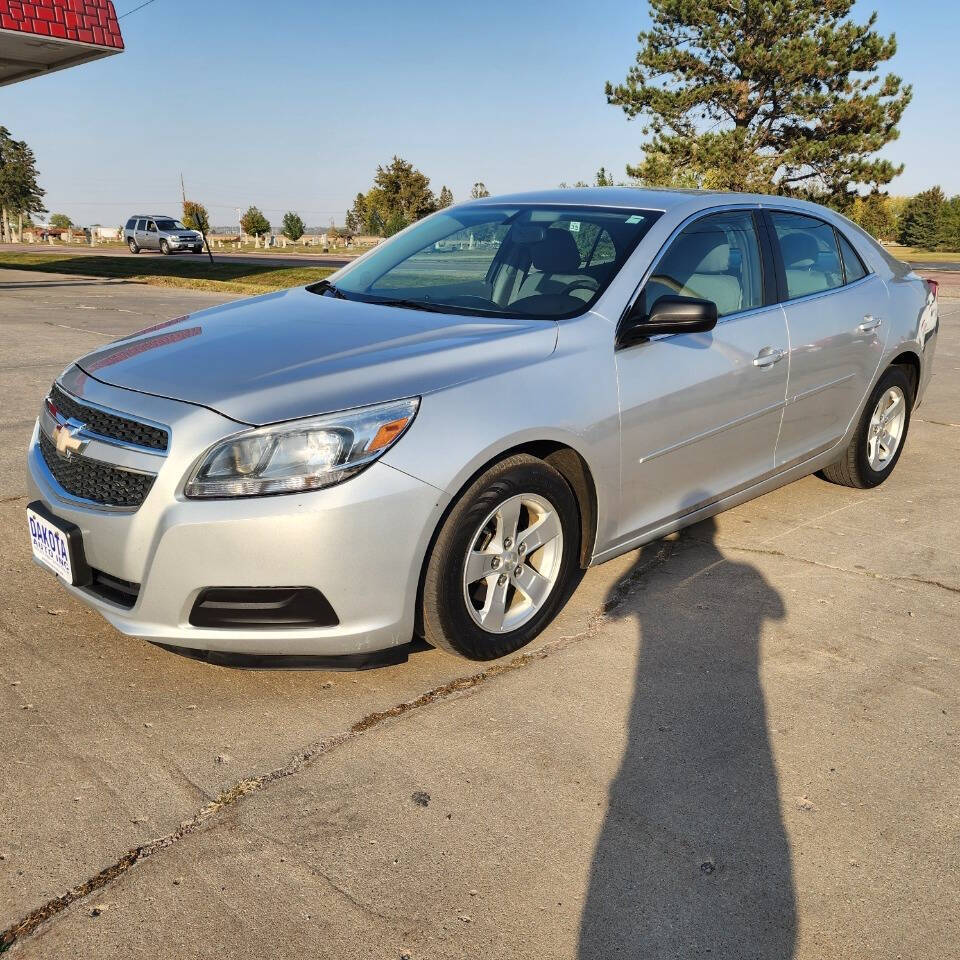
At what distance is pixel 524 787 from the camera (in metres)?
2.70

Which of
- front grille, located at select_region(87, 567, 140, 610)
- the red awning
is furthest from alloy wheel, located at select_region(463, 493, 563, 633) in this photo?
the red awning

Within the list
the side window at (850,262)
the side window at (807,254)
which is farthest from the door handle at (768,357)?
the side window at (850,262)

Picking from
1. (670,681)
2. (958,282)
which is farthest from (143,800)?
(958,282)

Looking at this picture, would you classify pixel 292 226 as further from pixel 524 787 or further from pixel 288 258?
pixel 524 787

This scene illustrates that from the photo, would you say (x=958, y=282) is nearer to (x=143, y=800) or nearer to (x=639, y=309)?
(x=639, y=309)

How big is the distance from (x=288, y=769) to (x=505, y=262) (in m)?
2.40

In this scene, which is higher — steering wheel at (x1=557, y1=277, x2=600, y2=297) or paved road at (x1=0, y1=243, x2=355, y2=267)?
steering wheel at (x1=557, y1=277, x2=600, y2=297)

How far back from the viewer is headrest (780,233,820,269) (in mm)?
4680

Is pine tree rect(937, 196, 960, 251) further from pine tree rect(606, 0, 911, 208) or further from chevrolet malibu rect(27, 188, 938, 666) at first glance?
chevrolet malibu rect(27, 188, 938, 666)

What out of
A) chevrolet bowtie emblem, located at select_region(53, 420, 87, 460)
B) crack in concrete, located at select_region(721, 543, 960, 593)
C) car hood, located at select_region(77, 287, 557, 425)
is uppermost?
car hood, located at select_region(77, 287, 557, 425)

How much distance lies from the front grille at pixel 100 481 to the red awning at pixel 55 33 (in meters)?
18.2

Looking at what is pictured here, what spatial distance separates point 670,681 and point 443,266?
217 centimetres

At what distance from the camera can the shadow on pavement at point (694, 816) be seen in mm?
2186

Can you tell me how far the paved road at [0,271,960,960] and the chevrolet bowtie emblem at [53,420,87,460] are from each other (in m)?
0.73
